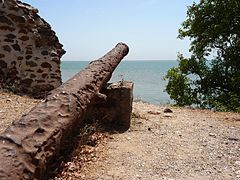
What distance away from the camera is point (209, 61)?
12859mm

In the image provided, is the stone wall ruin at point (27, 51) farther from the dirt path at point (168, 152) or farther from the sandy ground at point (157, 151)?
the dirt path at point (168, 152)

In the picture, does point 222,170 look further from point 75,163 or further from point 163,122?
point 163,122

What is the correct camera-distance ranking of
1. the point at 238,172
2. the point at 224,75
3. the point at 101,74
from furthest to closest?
the point at 224,75 → the point at 101,74 → the point at 238,172

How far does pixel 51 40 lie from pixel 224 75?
6717 millimetres

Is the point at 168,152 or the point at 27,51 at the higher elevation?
the point at 27,51

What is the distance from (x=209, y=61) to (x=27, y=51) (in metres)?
7.33

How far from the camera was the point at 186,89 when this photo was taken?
493 inches

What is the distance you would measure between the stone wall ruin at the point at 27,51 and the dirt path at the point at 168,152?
2.97 meters

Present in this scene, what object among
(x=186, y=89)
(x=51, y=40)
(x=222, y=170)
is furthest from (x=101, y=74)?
(x=186, y=89)

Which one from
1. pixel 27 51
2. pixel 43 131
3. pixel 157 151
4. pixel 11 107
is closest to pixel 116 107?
pixel 157 151

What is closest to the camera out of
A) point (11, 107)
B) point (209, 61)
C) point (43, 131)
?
point (43, 131)

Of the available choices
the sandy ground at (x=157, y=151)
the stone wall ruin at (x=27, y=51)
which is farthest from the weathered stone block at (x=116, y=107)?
the stone wall ruin at (x=27, y=51)

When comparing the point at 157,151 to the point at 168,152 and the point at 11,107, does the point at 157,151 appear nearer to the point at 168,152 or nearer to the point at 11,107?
the point at 168,152

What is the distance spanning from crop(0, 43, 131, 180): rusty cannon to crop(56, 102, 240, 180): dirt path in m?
0.69
